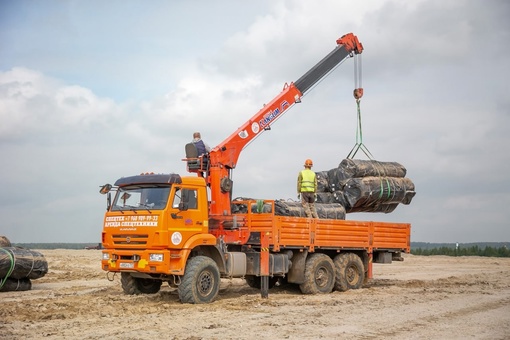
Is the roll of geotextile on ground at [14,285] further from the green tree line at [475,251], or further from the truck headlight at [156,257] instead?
the green tree line at [475,251]

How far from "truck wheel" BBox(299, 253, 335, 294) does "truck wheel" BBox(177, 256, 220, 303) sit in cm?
300

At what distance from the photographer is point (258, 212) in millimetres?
14281

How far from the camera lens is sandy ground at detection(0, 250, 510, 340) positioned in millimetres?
9078

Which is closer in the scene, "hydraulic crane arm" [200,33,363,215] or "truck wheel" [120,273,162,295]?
"truck wheel" [120,273,162,295]

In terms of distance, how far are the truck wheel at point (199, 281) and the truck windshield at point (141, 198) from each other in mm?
1424

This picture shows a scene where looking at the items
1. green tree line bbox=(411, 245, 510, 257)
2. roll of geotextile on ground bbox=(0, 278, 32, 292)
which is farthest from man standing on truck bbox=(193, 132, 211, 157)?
green tree line bbox=(411, 245, 510, 257)

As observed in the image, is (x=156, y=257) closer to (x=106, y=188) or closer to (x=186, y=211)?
(x=186, y=211)

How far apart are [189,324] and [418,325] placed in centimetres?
388

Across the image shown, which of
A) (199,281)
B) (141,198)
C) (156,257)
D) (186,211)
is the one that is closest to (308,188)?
(186,211)

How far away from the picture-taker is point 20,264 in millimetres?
14961

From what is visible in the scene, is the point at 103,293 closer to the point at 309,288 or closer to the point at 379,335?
the point at 309,288

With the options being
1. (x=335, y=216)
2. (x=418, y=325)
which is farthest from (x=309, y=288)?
(x=418, y=325)

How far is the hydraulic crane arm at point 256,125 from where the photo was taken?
46.9ft

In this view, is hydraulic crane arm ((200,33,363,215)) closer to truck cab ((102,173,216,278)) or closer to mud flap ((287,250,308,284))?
truck cab ((102,173,216,278))
